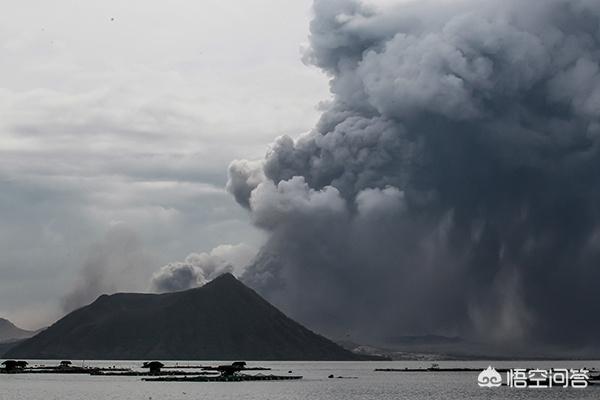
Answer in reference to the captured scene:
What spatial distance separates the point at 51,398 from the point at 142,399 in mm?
18673

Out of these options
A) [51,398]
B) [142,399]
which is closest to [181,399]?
[142,399]

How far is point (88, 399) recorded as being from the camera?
197625 mm

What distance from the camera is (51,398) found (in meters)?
197

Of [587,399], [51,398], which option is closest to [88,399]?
[51,398]

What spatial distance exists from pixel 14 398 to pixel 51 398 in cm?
734

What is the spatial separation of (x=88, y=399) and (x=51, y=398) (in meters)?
7.41

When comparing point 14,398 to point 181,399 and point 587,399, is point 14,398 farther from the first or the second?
point 587,399

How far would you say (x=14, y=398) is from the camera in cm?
19362

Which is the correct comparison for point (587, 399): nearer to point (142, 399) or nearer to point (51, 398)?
point (142, 399)

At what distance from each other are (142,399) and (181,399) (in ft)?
26.1

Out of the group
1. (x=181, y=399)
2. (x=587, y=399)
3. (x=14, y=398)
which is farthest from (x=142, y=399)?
(x=587, y=399)

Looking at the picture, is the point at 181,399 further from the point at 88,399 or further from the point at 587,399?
the point at 587,399

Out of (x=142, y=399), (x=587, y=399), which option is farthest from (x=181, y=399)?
(x=587, y=399)

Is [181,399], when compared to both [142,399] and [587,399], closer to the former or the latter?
[142,399]
